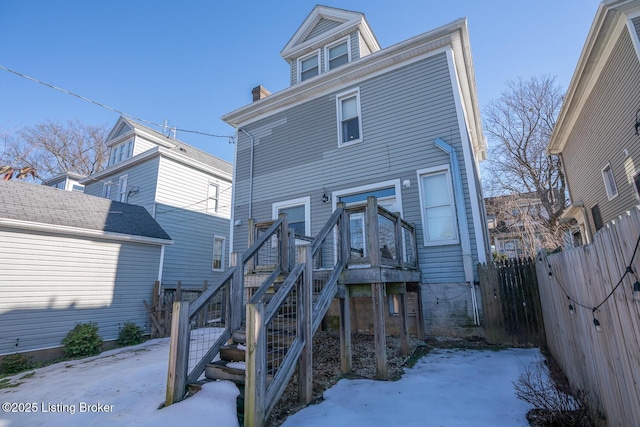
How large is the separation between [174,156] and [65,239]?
6480 millimetres

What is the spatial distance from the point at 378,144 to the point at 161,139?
1300cm

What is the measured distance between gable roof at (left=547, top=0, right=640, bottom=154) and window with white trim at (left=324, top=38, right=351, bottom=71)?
5.98 meters

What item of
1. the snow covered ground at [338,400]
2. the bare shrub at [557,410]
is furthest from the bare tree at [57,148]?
the bare shrub at [557,410]

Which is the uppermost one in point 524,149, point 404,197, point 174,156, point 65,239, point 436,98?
point 524,149

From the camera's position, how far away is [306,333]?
11.9 ft

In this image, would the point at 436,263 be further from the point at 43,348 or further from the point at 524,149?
the point at 524,149

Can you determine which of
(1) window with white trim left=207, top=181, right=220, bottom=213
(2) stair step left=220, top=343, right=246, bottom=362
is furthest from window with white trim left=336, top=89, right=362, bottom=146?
(1) window with white trim left=207, top=181, right=220, bottom=213

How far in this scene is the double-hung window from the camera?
971cm

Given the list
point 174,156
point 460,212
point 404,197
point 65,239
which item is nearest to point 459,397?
point 460,212

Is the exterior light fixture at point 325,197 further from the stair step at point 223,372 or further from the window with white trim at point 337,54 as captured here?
the stair step at point 223,372

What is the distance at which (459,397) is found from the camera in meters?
3.54

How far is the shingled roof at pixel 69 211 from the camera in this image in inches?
315

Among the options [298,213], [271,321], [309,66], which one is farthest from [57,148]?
[271,321]

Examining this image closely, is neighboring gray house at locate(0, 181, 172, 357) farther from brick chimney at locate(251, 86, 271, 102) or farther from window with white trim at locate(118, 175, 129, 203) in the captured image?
brick chimney at locate(251, 86, 271, 102)
